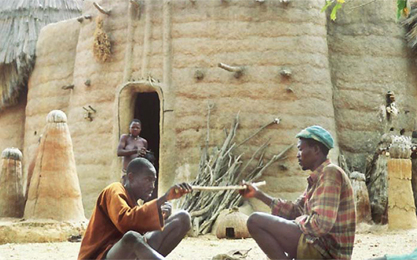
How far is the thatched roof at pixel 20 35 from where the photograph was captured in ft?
45.1

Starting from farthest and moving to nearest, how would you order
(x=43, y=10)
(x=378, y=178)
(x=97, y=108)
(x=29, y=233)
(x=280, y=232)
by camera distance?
(x=43, y=10) → (x=97, y=108) → (x=378, y=178) → (x=29, y=233) → (x=280, y=232)

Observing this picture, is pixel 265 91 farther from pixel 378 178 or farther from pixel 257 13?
pixel 378 178

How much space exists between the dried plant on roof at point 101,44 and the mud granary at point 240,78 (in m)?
0.02

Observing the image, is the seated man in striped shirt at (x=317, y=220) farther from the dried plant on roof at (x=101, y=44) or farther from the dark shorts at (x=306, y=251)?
the dried plant on roof at (x=101, y=44)

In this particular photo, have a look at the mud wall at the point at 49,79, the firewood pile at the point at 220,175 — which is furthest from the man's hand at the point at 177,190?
the mud wall at the point at 49,79

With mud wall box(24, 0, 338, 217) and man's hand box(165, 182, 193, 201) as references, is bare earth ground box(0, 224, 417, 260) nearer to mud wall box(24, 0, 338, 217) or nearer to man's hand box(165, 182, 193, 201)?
mud wall box(24, 0, 338, 217)

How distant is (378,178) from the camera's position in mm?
10195

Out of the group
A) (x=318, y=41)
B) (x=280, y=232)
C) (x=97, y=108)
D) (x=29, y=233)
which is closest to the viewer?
(x=280, y=232)

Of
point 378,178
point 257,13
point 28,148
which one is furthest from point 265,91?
point 28,148

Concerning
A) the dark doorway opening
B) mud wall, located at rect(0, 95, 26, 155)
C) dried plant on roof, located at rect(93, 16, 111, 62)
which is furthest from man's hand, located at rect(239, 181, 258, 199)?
mud wall, located at rect(0, 95, 26, 155)

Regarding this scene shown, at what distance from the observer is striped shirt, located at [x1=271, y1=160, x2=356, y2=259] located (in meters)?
3.74

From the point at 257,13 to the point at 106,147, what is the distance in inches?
140

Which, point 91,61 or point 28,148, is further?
point 28,148

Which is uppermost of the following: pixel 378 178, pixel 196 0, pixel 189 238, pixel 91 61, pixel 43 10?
pixel 43 10
